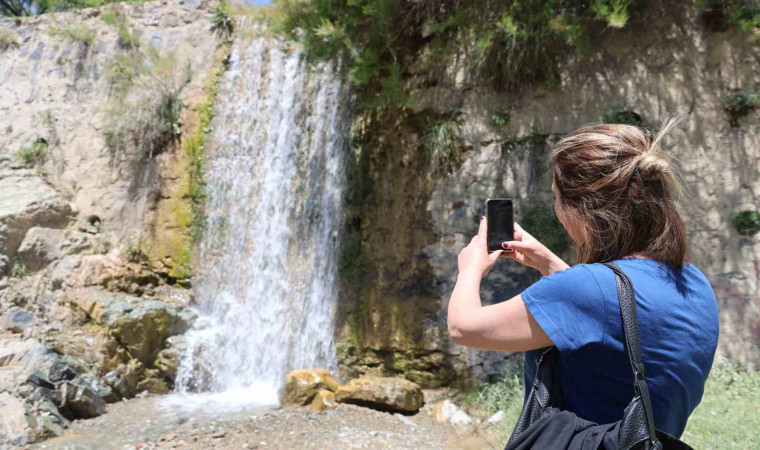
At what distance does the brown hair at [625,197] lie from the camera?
1.32 meters

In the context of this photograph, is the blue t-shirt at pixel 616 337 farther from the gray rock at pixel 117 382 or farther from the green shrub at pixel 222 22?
the green shrub at pixel 222 22

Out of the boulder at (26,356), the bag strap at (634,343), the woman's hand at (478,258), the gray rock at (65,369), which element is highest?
the woman's hand at (478,258)

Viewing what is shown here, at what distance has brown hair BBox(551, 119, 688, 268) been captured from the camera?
1.32 metres

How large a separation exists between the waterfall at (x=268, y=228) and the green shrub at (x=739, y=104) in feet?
13.8

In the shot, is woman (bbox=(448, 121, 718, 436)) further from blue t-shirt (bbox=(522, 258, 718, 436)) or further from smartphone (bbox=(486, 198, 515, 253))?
smartphone (bbox=(486, 198, 515, 253))

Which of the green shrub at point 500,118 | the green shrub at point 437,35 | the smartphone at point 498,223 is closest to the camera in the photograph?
the smartphone at point 498,223

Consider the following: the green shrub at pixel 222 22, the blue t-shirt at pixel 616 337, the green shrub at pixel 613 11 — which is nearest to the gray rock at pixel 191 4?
the green shrub at pixel 222 22

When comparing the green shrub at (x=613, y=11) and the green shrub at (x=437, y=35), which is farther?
the green shrub at (x=437, y=35)

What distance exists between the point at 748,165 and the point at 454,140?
2.79 metres

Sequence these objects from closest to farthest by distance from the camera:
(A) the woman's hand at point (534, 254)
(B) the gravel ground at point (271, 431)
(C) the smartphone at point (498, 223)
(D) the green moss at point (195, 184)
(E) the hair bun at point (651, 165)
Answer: (E) the hair bun at point (651, 165), (C) the smartphone at point (498, 223), (A) the woman's hand at point (534, 254), (B) the gravel ground at point (271, 431), (D) the green moss at point (195, 184)

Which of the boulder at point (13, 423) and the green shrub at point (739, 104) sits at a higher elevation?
the green shrub at point (739, 104)

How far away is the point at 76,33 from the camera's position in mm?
9180

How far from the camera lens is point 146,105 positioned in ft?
27.6

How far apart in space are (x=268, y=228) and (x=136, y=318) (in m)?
1.96
